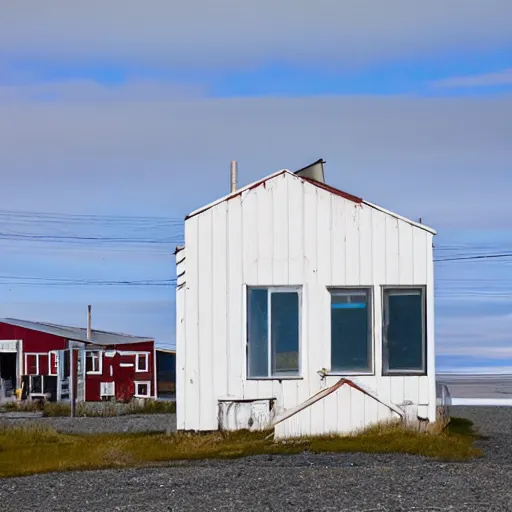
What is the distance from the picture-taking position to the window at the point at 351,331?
18.2m

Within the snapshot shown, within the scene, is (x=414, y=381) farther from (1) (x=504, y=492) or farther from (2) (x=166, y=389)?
(2) (x=166, y=389)

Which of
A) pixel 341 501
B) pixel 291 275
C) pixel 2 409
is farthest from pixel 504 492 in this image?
pixel 2 409

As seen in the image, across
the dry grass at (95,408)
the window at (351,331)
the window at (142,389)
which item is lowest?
the dry grass at (95,408)

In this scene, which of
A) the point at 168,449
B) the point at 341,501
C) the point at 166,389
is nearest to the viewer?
the point at 341,501

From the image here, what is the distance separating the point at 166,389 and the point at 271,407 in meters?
27.3

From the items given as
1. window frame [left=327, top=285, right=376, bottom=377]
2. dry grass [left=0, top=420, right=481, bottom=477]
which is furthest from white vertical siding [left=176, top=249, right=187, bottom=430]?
window frame [left=327, top=285, right=376, bottom=377]

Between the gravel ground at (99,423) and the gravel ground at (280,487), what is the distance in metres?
8.52

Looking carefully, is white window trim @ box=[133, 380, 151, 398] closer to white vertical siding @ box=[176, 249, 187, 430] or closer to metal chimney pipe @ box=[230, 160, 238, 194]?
metal chimney pipe @ box=[230, 160, 238, 194]

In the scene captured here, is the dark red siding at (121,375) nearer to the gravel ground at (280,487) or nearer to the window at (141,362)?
the window at (141,362)

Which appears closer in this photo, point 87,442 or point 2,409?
point 87,442

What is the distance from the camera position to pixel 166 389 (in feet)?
147

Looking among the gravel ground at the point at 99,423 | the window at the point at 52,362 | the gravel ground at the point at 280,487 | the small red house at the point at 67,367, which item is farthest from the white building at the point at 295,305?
the window at the point at 52,362

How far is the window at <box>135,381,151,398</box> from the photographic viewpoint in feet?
122

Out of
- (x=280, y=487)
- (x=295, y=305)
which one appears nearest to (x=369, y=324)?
(x=295, y=305)
